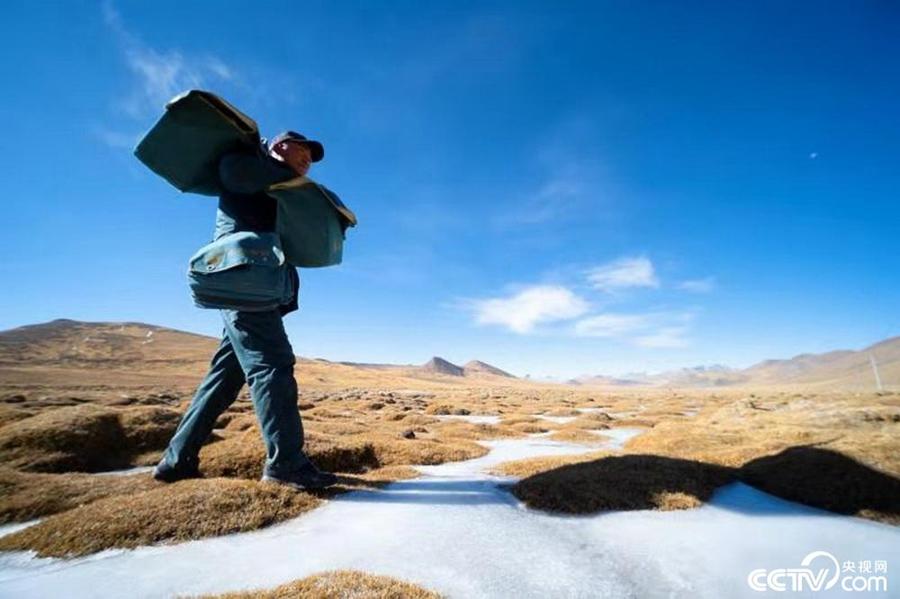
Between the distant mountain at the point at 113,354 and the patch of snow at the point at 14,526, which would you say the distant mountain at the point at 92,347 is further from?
the patch of snow at the point at 14,526

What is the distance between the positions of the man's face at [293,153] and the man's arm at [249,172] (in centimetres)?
42

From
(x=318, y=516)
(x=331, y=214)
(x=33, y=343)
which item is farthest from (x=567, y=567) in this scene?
(x=33, y=343)

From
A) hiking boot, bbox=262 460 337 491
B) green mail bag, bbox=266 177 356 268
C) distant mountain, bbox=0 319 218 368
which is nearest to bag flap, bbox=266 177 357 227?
green mail bag, bbox=266 177 356 268

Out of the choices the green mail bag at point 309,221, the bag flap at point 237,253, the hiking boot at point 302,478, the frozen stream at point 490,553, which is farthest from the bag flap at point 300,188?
the frozen stream at point 490,553

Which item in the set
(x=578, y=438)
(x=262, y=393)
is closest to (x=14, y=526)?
(x=262, y=393)

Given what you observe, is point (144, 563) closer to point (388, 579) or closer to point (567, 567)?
point (388, 579)

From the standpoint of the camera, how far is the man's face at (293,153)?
15.3ft

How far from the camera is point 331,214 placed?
437 cm

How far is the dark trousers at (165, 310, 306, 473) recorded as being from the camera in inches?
172

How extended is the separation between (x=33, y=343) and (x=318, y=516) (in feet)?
741

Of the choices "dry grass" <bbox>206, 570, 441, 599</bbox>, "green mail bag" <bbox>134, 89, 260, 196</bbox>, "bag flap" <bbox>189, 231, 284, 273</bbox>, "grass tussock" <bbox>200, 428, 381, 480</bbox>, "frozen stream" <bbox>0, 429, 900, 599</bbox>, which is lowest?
"frozen stream" <bbox>0, 429, 900, 599</bbox>

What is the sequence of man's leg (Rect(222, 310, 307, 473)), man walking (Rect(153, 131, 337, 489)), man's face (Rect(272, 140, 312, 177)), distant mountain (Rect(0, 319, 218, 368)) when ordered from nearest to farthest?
1. man walking (Rect(153, 131, 337, 489))
2. man's leg (Rect(222, 310, 307, 473))
3. man's face (Rect(272, 140, 312, 177))
4. distant mountain (Rect(0, 319, 218, 368))

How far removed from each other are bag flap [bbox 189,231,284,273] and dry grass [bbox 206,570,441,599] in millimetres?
2806

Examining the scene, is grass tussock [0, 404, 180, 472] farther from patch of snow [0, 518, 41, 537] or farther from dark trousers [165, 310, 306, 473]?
dark trousers [165, 310, 306, 473]
